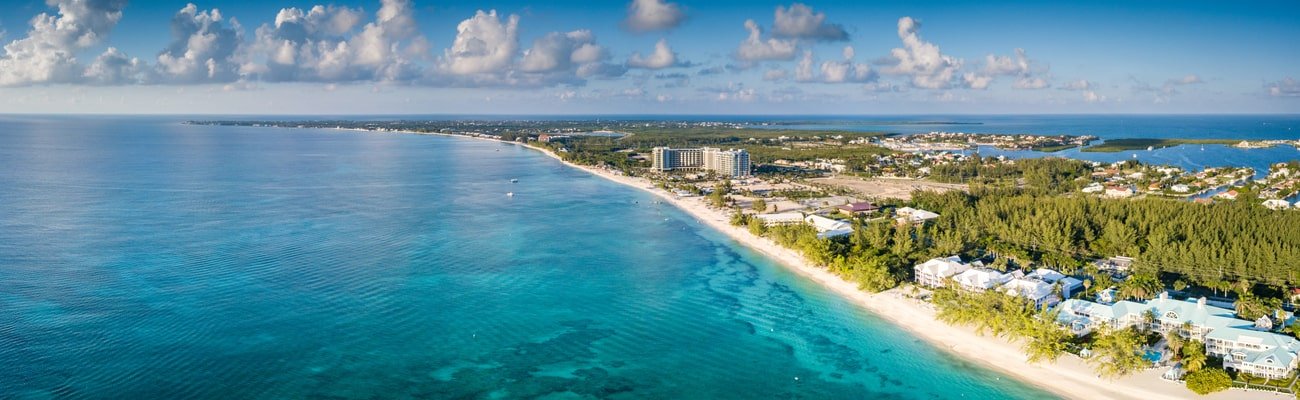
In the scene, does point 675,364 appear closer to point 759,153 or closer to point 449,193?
point 449,193

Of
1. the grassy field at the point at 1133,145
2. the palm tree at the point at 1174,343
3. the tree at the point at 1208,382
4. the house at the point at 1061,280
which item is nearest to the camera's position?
the tree at the point at 1208,382

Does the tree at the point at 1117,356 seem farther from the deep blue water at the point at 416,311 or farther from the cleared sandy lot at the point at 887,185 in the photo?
the cleared sandy lot at the point at 887,185

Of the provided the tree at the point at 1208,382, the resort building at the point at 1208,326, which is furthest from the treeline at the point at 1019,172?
the tree at the point at 1208,382

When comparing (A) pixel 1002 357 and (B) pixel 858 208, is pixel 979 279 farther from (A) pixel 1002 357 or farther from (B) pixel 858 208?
(B) pixel 858 208

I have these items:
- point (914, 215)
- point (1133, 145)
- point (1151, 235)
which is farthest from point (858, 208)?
point (1133, 145)

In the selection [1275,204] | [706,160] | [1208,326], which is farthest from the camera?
[706,160]

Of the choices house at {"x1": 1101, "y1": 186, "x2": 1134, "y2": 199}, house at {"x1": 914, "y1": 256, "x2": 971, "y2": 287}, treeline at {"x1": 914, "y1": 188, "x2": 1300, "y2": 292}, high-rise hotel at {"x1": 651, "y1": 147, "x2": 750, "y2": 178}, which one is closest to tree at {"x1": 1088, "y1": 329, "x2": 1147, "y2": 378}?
house at {"x1": 914, "y1": 256, "x2": 971, "y2": 287}
